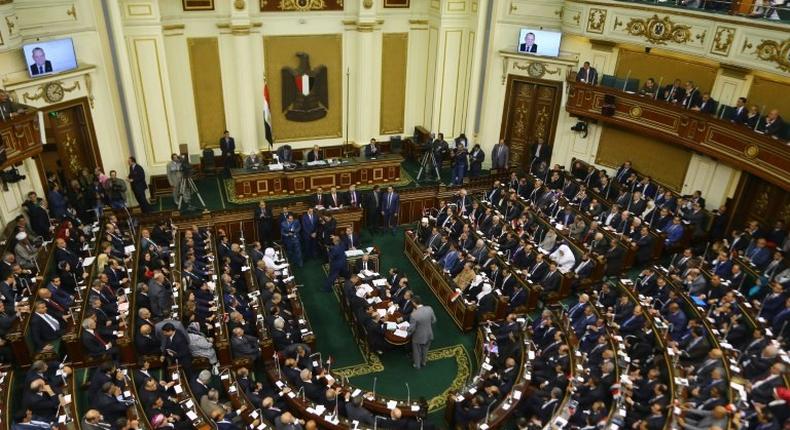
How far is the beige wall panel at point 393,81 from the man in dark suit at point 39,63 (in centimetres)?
924

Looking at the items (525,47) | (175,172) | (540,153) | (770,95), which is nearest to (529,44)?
(525,47)

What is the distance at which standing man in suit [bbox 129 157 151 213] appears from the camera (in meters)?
14.3

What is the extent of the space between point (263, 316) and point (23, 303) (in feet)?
13.4

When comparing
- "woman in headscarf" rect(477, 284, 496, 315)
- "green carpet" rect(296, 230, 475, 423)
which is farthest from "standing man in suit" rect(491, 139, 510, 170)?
"woman in headscarf" rect(477, 284, 496, 315)

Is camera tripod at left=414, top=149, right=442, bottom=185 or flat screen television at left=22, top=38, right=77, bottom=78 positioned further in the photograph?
camera tripod at left=414, top=149, right=442, bottom=185

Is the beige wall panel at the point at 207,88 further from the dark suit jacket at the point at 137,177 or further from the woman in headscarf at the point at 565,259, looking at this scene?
the woman in headscarf at the point at 565,259

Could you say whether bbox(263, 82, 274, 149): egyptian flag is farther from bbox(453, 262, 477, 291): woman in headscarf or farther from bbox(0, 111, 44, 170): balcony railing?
bbox(453, 262, 477, 291): woman in headscarf

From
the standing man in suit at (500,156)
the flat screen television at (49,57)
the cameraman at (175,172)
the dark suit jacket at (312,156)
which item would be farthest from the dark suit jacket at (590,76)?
the flat screen television at (49,57)

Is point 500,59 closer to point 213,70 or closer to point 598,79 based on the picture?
point 598,79

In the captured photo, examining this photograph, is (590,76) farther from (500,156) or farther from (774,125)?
(774,125)

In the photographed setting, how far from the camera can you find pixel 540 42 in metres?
16.3

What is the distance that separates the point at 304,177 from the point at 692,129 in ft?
32.9

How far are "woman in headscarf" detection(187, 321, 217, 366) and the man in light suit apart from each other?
136 inches

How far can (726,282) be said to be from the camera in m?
11.3
